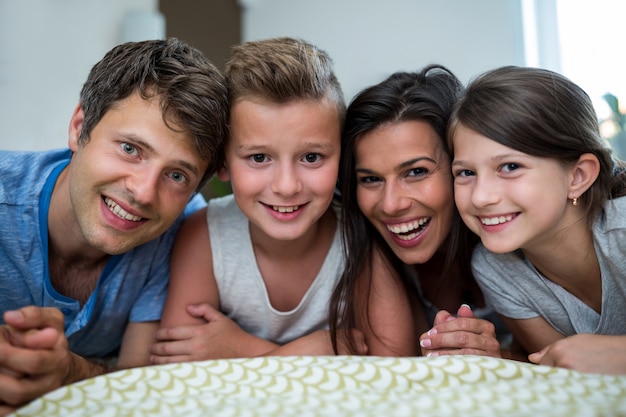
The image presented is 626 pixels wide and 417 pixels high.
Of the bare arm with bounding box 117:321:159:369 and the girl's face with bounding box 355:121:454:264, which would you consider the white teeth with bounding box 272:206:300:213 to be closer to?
the girl's face with bounding box 355:121:454:264

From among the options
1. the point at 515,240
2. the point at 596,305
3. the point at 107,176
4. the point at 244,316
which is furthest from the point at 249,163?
the point at 596,305

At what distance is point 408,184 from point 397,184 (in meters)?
0.03

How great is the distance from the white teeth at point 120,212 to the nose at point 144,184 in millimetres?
60

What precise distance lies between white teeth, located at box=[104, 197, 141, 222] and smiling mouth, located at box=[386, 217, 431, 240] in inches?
24.8

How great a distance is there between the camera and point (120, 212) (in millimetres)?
1331

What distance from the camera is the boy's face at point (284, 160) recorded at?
138 cm

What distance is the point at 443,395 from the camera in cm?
82

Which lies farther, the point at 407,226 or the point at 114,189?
the point at 407,226

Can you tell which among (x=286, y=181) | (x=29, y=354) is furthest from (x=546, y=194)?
(x=29, y=354)

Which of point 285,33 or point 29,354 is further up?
point 285,33

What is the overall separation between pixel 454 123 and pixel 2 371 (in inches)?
41.1

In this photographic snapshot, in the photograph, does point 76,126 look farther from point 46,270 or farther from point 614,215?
point 614,215

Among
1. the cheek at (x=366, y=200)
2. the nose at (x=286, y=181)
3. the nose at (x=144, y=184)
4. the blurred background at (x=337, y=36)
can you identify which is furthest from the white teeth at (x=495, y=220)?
the blurred background at (x=337, y=36)

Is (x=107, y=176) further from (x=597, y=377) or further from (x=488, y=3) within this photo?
(x=488, y=3)
